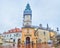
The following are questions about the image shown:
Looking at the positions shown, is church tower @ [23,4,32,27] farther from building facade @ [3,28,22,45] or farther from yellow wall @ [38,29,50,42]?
building facade @ [3,28,22,45]

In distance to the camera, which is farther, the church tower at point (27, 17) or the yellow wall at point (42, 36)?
the yellow wall at point (42, 36)

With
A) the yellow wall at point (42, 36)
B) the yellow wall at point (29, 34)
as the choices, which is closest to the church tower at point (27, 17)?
the yellow wall at point (29, 34)

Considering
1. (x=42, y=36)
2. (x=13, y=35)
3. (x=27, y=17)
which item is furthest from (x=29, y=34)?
(x=13, y=35)

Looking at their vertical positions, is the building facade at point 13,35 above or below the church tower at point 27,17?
below

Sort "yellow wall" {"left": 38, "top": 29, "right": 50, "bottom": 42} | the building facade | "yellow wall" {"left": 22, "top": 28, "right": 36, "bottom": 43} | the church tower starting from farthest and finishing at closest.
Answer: the building facade, "yellow wall" {"left": 38, "top": 29, "right": 50, "bottom": 42}, the church tower, "yellow wall" {"left": 22, "top": 28, "right": 36, "bottom": 43}

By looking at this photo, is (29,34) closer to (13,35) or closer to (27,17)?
(27,17)

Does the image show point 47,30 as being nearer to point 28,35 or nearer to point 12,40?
point 28,35

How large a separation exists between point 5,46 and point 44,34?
701cm

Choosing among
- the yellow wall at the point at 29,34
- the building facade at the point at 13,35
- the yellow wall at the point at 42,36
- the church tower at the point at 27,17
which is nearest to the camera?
the yellow wall at the point at 29,34

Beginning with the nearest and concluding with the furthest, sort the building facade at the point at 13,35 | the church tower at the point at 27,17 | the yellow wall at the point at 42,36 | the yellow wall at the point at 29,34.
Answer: the yellow wall at the point at 29,34 → the church tower at the point at 27,17 → the yellow wall at the point at 42,36 → the building facade at the point at 13,35

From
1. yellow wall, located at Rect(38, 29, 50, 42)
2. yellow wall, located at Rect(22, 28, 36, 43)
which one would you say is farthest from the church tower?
yellow wall, located at Rect(38, 29, 50, 42)

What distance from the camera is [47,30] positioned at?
33.0m

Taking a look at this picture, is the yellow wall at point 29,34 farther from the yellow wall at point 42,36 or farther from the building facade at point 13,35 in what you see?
the building facade at point 13,35

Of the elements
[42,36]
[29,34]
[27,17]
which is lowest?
[42,36]
